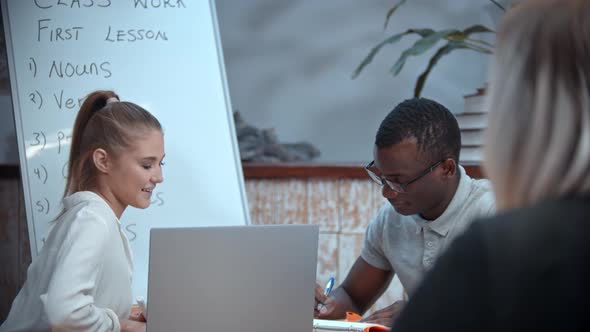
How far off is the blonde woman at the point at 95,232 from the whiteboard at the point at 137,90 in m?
0.35

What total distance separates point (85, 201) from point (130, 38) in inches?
32.8

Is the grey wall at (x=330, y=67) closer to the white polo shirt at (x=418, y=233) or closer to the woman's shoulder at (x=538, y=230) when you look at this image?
the white polo shirt at (x=418, y=233)

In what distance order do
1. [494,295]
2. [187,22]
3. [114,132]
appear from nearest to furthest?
[494,295]
[114,132]
[187,22]

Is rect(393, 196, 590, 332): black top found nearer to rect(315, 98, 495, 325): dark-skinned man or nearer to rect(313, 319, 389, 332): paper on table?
rect(313, 319, 389, 332): paper on table

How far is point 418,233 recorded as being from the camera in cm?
175

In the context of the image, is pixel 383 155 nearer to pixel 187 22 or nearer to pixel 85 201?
pixel 85 201

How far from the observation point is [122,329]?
4.45 ft

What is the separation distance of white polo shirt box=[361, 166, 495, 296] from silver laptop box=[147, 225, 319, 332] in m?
0.52

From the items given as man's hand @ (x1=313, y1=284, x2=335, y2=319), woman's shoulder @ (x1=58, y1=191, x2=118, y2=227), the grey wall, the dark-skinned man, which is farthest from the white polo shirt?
the grey wall

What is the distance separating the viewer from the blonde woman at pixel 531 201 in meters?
0.55

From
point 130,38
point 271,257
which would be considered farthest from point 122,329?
point 130,38

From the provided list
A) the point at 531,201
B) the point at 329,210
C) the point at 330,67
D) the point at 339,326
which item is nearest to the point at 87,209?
the point at 339,326

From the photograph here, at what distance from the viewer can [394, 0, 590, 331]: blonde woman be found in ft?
1.79

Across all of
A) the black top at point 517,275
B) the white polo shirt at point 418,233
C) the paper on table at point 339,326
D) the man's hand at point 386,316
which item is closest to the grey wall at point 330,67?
the white polo shirt at point 418,233
